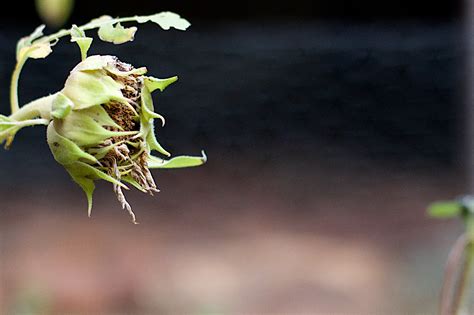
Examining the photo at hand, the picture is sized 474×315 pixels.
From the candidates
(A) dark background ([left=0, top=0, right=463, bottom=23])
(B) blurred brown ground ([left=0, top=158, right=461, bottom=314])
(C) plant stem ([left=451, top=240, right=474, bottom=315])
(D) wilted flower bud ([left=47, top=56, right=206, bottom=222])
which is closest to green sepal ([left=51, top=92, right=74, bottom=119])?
(D) wilted flower bud ([left=47, top=56, right=206, bottom=222])

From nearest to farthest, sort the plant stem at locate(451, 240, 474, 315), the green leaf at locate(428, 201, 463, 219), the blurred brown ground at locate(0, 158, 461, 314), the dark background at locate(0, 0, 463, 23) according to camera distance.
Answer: the plant stem at locate(451, 240, 474, 315), the green leaf at locate(428, 201, 463, 219), the blurred brown ground at locate(0, 158, 461, 314), the dark background at locate(0, 0, 463, 23)

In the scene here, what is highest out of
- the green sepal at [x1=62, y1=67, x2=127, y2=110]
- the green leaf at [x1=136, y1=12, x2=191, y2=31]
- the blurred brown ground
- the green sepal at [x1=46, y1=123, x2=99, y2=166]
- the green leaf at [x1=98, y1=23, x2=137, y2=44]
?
the blurred brown ground

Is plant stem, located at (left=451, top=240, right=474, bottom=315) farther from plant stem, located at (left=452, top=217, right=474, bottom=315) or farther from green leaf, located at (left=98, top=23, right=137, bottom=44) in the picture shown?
green leaf, located at (left=98, top=23, right=137, bottom=44)

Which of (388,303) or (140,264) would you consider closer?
(388,303)

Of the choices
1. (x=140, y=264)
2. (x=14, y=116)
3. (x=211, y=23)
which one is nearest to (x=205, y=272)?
(x=140, y=264)

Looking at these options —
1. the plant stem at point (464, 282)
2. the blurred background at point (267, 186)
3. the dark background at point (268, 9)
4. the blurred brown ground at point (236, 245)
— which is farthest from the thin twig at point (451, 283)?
the dark background at point (268, 9)

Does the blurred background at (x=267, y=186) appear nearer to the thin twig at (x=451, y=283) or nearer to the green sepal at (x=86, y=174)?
the thin twig at (x=451, y=283)

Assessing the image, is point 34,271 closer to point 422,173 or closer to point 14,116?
point 422,173
